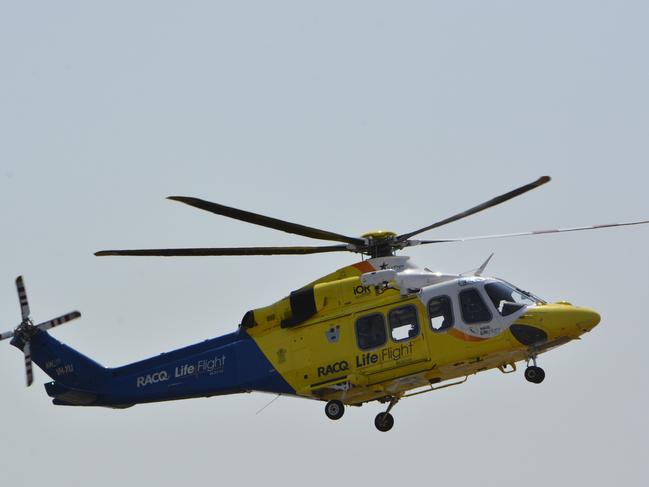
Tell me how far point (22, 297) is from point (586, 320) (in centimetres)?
1369

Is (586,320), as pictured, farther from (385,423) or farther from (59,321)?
(59,321)

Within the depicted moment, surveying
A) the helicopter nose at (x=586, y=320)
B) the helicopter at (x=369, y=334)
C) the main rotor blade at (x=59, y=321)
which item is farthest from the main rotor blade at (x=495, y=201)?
the main rotor blade at (x=59, y=321)

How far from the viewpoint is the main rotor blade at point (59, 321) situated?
26.5 m

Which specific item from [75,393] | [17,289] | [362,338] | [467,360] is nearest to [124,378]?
[75,393]

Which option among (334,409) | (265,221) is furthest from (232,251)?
(334,409)

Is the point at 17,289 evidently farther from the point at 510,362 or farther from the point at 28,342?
the point at 510,362

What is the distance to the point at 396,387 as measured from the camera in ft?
82.4

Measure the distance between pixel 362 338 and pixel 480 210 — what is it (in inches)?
162

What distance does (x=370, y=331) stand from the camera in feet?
82.1

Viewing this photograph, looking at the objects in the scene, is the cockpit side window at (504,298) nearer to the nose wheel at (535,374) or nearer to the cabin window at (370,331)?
the nose wheel at (535,374)

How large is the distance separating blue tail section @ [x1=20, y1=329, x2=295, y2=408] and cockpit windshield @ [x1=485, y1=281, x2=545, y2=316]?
16.8ft

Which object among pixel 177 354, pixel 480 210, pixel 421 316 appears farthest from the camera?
pixel 177 354

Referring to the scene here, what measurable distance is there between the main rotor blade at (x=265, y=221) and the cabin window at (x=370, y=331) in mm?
1739

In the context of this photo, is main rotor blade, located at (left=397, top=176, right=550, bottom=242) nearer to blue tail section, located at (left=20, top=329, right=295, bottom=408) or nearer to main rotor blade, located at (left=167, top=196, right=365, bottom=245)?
main rotor blade, located at (left=167, top=196, right=365, bottom=245)
